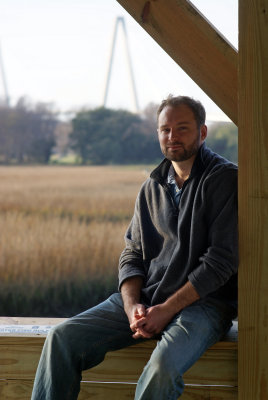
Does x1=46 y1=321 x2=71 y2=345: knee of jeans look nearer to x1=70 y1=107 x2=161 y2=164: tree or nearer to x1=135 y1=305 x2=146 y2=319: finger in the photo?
x1=135 y1=305 x2=146 y2=319: finger

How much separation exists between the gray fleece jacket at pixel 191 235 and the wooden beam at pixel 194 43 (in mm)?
221

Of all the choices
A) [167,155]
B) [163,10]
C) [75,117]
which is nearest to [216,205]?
[167,155]

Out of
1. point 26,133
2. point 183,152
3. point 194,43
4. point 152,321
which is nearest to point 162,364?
point 152,321

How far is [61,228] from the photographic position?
12.9ft

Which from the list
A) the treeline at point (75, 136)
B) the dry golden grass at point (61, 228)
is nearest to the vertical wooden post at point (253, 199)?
the dry golden grass at point (61, 228)

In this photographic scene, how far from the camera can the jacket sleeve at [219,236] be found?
1.85 metres

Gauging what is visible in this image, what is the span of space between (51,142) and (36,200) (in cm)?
45

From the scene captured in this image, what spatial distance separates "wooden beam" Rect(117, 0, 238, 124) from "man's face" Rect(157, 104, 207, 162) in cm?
13

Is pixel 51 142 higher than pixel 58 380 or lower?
higher

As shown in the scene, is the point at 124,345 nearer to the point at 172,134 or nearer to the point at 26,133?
the point at 172,134

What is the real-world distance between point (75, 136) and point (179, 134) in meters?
2.20

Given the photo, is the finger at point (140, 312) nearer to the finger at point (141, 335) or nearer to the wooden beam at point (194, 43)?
the finger at point (141, 335)

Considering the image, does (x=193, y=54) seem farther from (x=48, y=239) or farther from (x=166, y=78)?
(x=48, y=239)

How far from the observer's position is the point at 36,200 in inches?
159
